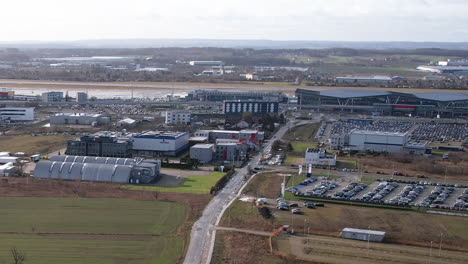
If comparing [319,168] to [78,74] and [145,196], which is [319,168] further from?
[78,74]

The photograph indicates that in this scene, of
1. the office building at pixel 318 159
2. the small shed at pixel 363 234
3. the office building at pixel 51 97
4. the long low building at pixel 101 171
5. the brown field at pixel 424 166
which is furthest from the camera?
the office building at pixel 51 97

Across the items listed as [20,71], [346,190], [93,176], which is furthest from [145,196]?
[20,71]

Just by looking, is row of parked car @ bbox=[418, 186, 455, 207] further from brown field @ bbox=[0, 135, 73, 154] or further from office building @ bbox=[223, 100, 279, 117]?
office building @ bbox=[223, 100, 279, 117]

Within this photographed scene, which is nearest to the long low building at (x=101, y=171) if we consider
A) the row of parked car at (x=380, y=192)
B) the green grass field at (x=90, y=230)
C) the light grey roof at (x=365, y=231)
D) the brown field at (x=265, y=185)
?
Result: the green grass field at (x=90, y=230)

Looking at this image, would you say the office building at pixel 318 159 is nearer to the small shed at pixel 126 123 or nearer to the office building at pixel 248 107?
the small shed at pixel 126 123

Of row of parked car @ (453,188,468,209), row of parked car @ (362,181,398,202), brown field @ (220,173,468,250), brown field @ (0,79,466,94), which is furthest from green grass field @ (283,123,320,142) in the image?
brown field @ (0,79,466,94)

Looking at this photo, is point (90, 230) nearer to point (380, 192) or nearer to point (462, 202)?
point (380, 192)
